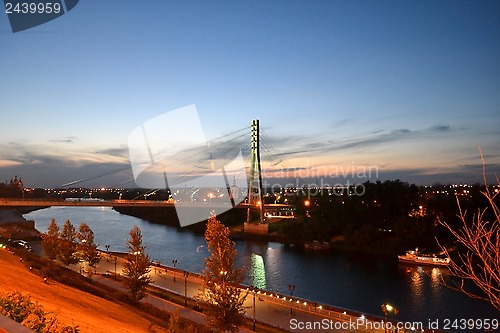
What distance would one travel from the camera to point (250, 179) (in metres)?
30.4

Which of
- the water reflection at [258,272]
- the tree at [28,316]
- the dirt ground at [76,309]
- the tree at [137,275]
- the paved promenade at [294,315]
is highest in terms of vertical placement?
the tree at [28,316]

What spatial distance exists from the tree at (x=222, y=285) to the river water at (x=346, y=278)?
3.79 m

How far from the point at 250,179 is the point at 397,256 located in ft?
38.4

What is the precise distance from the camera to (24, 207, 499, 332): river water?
12516mm

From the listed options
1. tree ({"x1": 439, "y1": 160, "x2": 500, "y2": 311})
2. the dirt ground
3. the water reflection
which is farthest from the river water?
tree ({"x1": 439, "y1": 160, "x2": 500, "y2": 311})

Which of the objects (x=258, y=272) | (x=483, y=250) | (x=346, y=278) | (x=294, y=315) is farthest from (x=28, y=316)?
(x=258, y=272)

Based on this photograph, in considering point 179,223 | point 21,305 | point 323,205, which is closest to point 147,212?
point 179,223

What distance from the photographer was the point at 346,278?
659 inches

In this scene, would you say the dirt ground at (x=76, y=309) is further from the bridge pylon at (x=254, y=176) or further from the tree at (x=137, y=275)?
the bridge pylon at (x=254, y=176)

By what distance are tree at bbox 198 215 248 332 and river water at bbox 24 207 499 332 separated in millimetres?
3789

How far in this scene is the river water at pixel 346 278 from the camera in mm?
12516

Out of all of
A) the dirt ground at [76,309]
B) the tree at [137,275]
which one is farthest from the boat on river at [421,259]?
the dirt ground at [76,309]

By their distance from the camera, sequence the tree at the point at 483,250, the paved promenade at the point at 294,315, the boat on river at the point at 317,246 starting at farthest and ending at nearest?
Answer: the boat on river at the point at 317,246 < the paved promenade at the point at 294,315 < the tree at the point at 483,250

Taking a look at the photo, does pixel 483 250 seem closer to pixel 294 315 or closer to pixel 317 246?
pixel 294 315
